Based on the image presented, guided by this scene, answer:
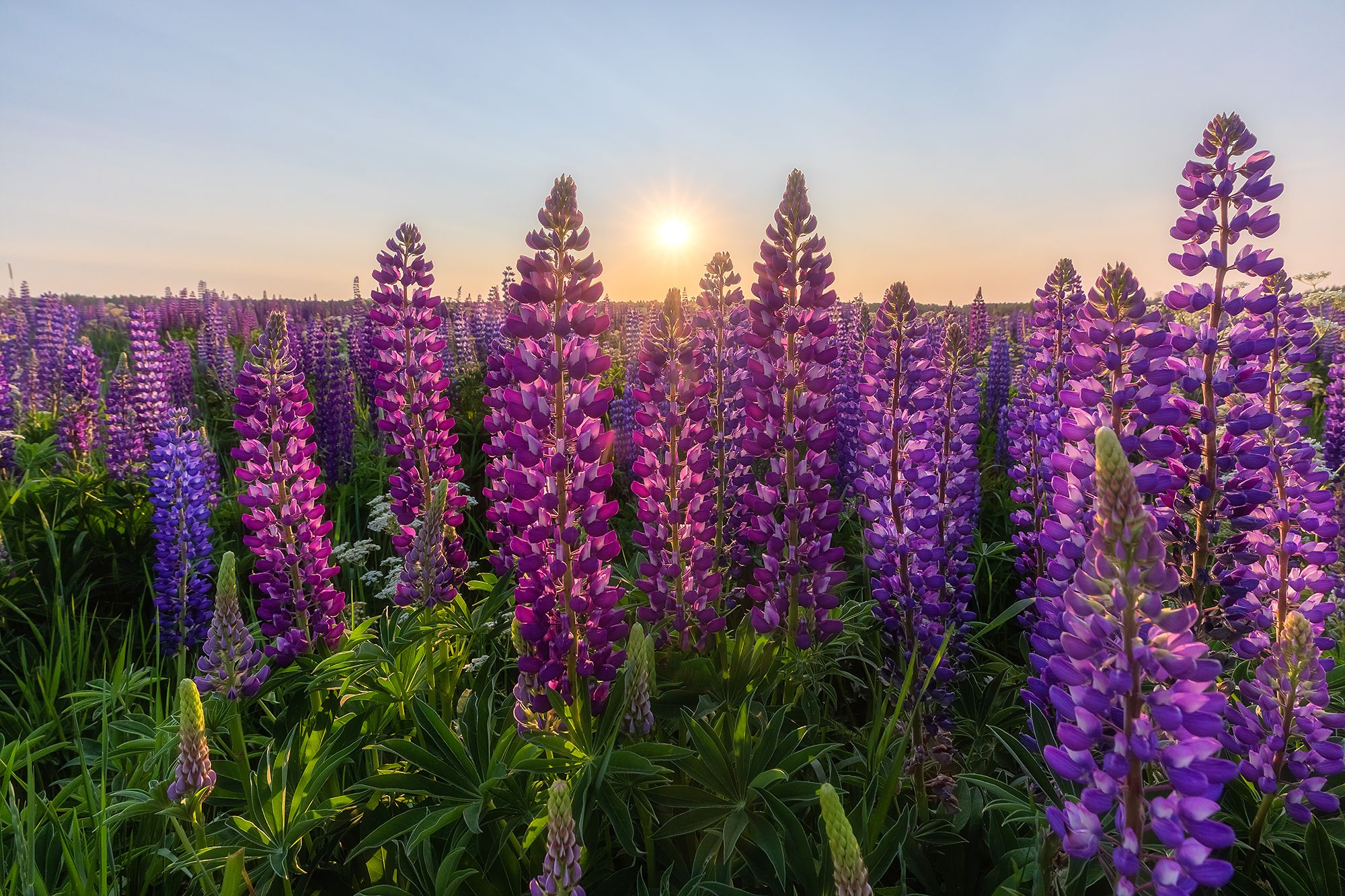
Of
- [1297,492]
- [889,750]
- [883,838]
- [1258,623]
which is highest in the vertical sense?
[1297,492]

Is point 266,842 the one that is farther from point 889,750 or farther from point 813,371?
point 813,371

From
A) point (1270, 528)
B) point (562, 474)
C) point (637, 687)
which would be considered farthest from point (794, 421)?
point (1270, 528)

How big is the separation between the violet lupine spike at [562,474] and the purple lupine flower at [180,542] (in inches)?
118

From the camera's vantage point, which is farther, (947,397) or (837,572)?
(947,397)

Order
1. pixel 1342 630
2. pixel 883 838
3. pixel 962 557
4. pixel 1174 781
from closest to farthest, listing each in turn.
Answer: pixel 1174 781
pixel 883 838
pixel 962 557
pixel 1342 630

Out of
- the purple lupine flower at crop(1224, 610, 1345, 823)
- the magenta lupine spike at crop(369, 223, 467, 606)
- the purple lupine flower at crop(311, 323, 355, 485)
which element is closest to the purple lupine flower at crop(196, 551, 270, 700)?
the magenta lupine spike at crop(369, 223, 467, 606)

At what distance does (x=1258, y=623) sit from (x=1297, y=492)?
0.47 meters

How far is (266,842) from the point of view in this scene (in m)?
2.05

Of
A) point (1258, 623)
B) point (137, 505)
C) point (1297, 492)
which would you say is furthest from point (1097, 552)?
point (137, 505)

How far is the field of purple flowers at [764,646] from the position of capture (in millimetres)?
1707

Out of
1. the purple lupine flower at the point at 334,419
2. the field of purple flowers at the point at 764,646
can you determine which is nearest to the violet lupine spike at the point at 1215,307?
the field of purple flowers at the point at 764,646

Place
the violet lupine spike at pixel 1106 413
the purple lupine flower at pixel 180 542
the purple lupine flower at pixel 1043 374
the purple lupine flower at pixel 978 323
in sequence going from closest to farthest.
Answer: the violet lupine spike at pixel 1106 413
the purple lupine flower at pixel 1043 374
the purple lupine flower at pixel 180 542
the purple lupine flower at pixel 978 323

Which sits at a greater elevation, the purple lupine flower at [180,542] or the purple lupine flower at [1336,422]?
the purple lupine flower at [1336,422]

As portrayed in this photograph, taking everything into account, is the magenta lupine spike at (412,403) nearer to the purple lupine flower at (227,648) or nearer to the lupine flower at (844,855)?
the purple lupine flower at (227,648)
